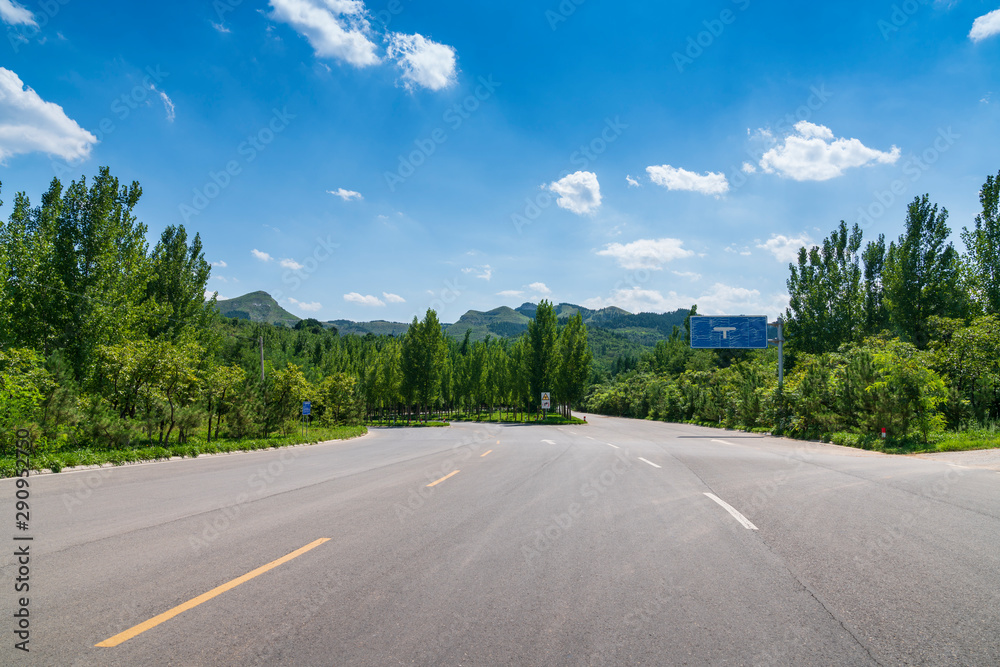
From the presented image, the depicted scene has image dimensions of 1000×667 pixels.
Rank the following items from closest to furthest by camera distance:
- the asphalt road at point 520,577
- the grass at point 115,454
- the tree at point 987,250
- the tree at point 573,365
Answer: the asphalt road at point 520,577, the grass at point 115,454, the tree at point 987,250, the tree at point 573,365

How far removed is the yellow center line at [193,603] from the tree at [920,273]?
48.8 meters

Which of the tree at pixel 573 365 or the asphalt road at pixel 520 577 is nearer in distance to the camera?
the asphalt road at pixel 520 577

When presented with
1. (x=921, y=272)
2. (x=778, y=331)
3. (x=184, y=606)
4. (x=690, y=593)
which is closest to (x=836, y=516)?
(x=690, y=593)

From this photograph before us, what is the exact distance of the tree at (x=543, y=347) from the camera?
64.2 metres

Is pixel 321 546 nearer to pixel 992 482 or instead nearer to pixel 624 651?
pixel 624 651

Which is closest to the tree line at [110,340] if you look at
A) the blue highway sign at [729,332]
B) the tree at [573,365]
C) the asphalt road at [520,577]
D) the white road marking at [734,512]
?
the asphalt road at [520,577]

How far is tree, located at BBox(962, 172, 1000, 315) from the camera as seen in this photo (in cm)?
3353

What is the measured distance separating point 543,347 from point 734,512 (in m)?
57.4

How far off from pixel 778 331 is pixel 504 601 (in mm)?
34908

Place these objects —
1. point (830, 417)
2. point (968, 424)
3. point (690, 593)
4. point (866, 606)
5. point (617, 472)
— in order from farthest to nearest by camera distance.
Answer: point (830, 417) < point (968, 424) < point (617, 472) < point (690, 593) < point (866, 606)

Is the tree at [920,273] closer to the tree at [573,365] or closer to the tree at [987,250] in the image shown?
the tree at [987,250]

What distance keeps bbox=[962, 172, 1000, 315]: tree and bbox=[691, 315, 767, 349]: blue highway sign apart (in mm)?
13907

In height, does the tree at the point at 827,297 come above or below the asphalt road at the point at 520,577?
above

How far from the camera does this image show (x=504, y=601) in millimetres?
4148
